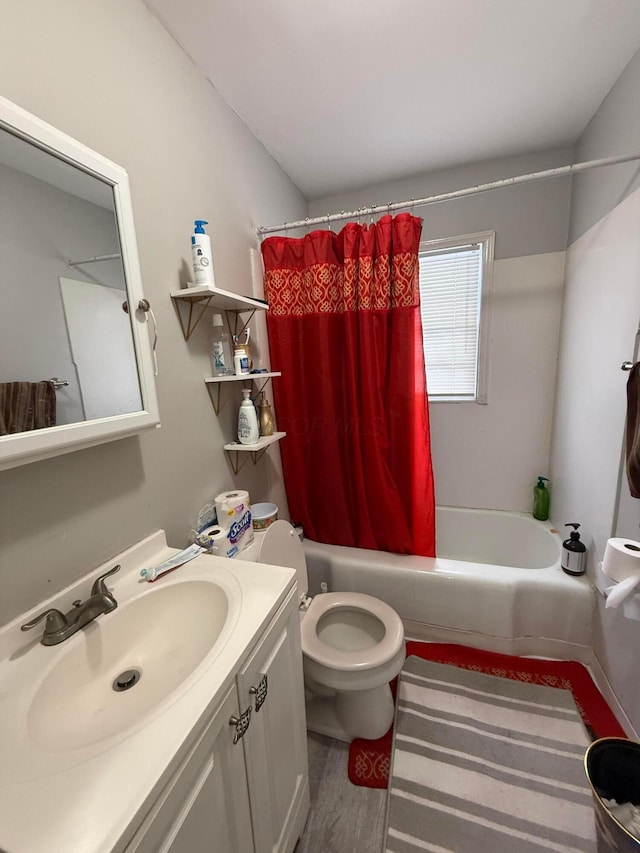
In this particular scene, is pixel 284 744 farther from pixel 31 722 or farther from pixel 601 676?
pixel 601 676

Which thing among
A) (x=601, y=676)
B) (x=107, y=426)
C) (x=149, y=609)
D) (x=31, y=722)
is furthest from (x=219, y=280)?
(x=601, y=676)

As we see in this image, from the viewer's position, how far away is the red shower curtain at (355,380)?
63.2 inches

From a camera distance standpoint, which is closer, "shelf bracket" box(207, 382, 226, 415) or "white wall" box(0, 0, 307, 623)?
"white wall" box(0, 0, 307, 623)

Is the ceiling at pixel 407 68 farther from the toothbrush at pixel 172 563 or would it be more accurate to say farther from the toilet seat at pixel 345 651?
the toilet seat at pixel 345 651

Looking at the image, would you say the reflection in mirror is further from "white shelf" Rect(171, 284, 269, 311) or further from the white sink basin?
the white sink basin

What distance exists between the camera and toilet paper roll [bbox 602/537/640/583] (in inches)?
41.9

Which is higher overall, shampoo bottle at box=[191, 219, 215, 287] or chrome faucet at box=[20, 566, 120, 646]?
shampoo bottle at box=[191, 219, 215, 287]

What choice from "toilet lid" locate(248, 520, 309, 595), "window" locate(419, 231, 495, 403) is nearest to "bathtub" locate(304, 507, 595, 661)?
"toilet lid" locate(248, 520, 309, 595)

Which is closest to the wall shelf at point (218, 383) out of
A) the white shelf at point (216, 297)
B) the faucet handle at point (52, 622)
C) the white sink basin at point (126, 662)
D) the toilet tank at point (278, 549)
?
the white shelf at point (216, 297)

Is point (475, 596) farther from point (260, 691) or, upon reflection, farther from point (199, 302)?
point (199, 302)

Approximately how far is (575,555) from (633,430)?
0.70m

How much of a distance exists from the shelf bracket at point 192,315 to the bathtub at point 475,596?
49.4 inches

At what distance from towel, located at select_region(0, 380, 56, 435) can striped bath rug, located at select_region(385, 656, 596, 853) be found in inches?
61.0

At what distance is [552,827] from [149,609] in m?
1.40
